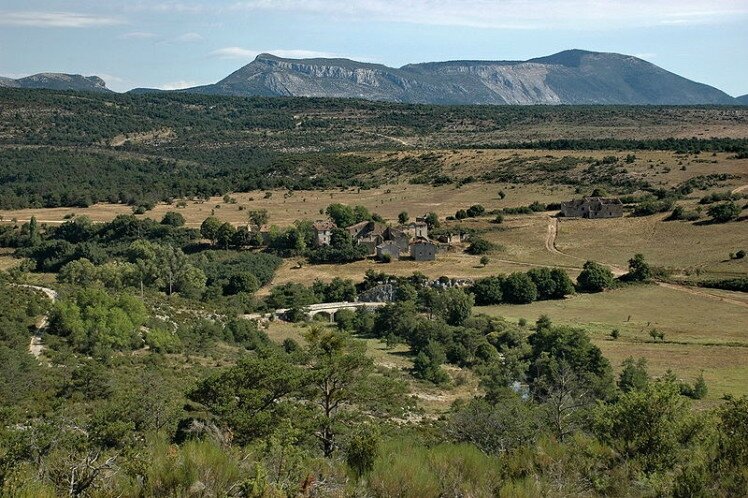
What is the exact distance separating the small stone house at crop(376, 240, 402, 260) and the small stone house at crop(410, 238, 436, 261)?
1298 millimetres

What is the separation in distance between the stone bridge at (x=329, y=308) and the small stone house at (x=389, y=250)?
1319 centimetres

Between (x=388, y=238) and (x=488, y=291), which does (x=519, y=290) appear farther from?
(x=388, y=238)

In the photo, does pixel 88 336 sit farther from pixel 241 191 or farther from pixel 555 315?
pixel 241 191

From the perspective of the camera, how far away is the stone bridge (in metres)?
44.7

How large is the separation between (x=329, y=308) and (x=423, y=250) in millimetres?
15644

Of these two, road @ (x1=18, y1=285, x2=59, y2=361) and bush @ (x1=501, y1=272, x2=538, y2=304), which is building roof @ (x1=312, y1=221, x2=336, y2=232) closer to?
bush @ (x1=501, y1=272, x2=538, y2=304)

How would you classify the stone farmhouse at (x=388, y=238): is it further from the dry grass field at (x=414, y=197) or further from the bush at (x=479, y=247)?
the dry grass field at (x=414, y=197)

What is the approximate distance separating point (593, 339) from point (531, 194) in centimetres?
4906

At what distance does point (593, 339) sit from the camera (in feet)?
128

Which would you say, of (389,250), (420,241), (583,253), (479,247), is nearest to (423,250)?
(420,241)

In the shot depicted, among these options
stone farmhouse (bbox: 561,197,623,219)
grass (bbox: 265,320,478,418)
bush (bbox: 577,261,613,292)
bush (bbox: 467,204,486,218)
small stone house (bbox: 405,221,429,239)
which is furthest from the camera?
bush (bbox: 467,204,486,218)

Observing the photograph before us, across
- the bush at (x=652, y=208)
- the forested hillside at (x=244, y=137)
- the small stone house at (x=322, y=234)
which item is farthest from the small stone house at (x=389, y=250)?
the forested hillside at (x=244, y=137)

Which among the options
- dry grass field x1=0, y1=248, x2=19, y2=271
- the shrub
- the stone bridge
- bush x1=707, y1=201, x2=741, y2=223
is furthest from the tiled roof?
bush x1=707, y1=201, x2=741, y2=223

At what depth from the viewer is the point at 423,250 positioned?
6022 cm
